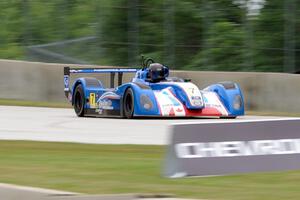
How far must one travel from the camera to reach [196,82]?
23859 millimetres

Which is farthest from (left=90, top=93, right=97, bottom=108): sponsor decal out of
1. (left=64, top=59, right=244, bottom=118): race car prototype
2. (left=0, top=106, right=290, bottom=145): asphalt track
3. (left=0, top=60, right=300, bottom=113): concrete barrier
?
(left=0, top=60, right=300, bottom=113): concrete barrier

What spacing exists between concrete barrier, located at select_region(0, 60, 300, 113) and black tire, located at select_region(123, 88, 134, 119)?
4.99 meters

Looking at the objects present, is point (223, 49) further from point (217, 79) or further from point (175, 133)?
point (175, 133)

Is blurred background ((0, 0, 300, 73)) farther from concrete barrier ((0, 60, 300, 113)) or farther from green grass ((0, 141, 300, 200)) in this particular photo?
green grass ((0, 141, 300, 200))

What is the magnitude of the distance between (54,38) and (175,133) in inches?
781

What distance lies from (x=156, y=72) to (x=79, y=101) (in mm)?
2638

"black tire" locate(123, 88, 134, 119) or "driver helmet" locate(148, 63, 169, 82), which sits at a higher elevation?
"driver helmet" locate(148, 63, 169, 82)

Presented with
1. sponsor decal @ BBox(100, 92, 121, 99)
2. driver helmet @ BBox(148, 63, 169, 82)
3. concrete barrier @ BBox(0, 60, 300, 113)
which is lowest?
concrete barrier @ BBox(0, 60, 300, 113)

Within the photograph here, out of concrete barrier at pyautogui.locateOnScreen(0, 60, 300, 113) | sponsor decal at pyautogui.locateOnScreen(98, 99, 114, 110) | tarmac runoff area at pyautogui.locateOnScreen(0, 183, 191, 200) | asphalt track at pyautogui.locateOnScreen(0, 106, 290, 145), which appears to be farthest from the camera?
concrete barrier at pyautogui.locateOnScreen(0, 60, 300, 113)

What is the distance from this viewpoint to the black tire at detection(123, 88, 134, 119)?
1853 centimetres

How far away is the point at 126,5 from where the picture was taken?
1022 inches

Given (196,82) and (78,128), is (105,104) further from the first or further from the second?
(196,82)

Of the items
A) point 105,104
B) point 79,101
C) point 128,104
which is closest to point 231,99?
point 128,104

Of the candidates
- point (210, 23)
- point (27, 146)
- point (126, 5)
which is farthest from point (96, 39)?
point (27, 146)
